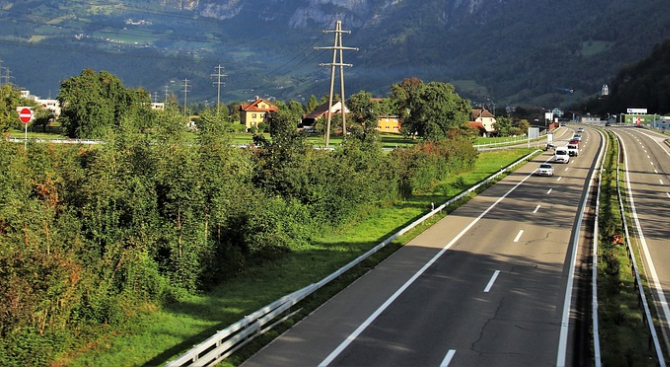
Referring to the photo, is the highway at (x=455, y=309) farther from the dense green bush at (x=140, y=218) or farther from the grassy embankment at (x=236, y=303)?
the dense green bush at (x=140, y=218)

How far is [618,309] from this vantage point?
20625mm

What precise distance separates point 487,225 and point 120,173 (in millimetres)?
20132

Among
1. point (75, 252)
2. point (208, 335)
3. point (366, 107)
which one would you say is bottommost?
point (208, 335)

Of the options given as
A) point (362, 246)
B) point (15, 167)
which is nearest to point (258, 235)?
point (362, 246)

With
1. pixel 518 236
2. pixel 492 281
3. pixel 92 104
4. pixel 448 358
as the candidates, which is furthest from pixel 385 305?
pixel 92 104

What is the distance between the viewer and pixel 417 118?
9444 centimetres

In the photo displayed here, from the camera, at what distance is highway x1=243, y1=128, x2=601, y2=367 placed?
1670cm

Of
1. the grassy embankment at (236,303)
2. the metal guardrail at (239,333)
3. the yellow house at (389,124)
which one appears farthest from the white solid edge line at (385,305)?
the yellow house at (389,124)

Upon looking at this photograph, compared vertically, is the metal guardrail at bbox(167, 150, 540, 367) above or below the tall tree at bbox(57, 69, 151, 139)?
below

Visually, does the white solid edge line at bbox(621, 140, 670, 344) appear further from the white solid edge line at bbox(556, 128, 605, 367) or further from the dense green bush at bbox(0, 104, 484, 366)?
the dense green bush at bbox(0, 104, 484, 366)

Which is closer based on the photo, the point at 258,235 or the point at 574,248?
the point at 258,235

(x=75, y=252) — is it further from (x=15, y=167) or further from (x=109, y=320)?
(x=15, y=167)

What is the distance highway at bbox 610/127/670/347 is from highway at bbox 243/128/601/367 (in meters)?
3.07

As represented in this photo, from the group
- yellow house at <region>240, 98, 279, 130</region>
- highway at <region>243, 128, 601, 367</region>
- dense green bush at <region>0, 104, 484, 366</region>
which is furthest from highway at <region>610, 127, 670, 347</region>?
yellow house at <region>240, 98, 279, 130</region>
